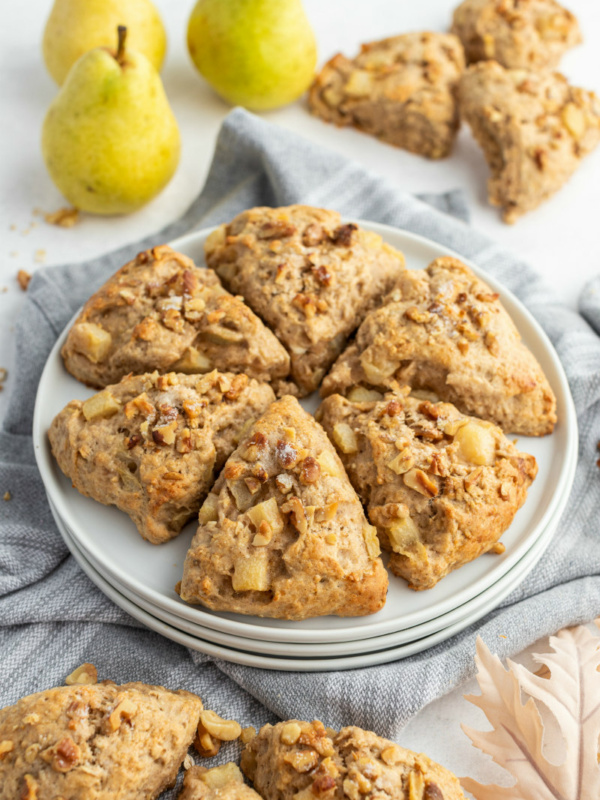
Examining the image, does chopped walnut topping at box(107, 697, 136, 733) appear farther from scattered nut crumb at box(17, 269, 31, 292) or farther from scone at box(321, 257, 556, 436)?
scattered nut crumb at box(17, 269, 31, 292)

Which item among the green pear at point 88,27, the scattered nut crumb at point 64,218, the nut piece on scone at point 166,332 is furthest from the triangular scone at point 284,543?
the green pear at point 88,27

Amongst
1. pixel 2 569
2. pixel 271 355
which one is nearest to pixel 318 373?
pixel 271 355

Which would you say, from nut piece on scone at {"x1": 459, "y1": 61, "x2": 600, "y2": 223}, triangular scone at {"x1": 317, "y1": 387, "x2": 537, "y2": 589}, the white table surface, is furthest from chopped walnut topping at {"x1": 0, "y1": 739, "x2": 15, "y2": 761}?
nut piece on scone at {"x1": 459, "y1": 61, "x2": 600, "y2": 223}

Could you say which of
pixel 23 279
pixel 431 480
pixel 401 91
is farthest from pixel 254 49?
pixel 431 480

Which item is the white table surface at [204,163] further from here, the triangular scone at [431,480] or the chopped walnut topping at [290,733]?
the chopped walnut topping at [290,733]

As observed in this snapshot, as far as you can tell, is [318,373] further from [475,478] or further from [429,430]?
[475,478]

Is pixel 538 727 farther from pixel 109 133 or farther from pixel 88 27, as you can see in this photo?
pixel 88 27
